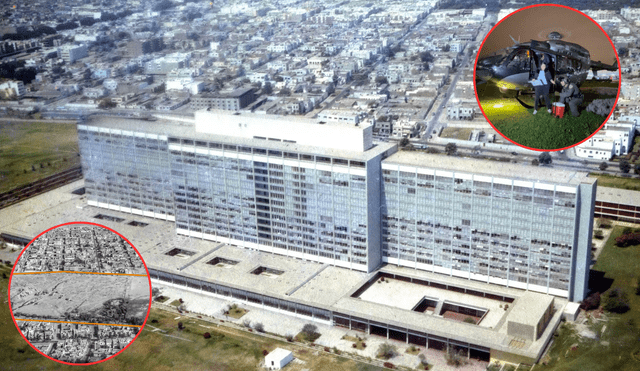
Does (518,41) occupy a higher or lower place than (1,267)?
higher

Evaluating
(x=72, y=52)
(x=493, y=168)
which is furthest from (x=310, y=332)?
(x=72, y=52)

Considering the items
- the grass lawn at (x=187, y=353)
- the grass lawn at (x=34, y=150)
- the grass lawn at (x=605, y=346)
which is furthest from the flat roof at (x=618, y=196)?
the grass lawn at (x=34, y=150)

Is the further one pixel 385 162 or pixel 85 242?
pixel 385 162

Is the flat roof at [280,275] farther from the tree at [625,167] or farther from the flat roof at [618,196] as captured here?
the tree at [625,167]

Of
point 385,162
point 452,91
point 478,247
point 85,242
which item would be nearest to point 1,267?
point 85,242

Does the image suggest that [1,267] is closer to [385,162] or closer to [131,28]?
[385,162]
